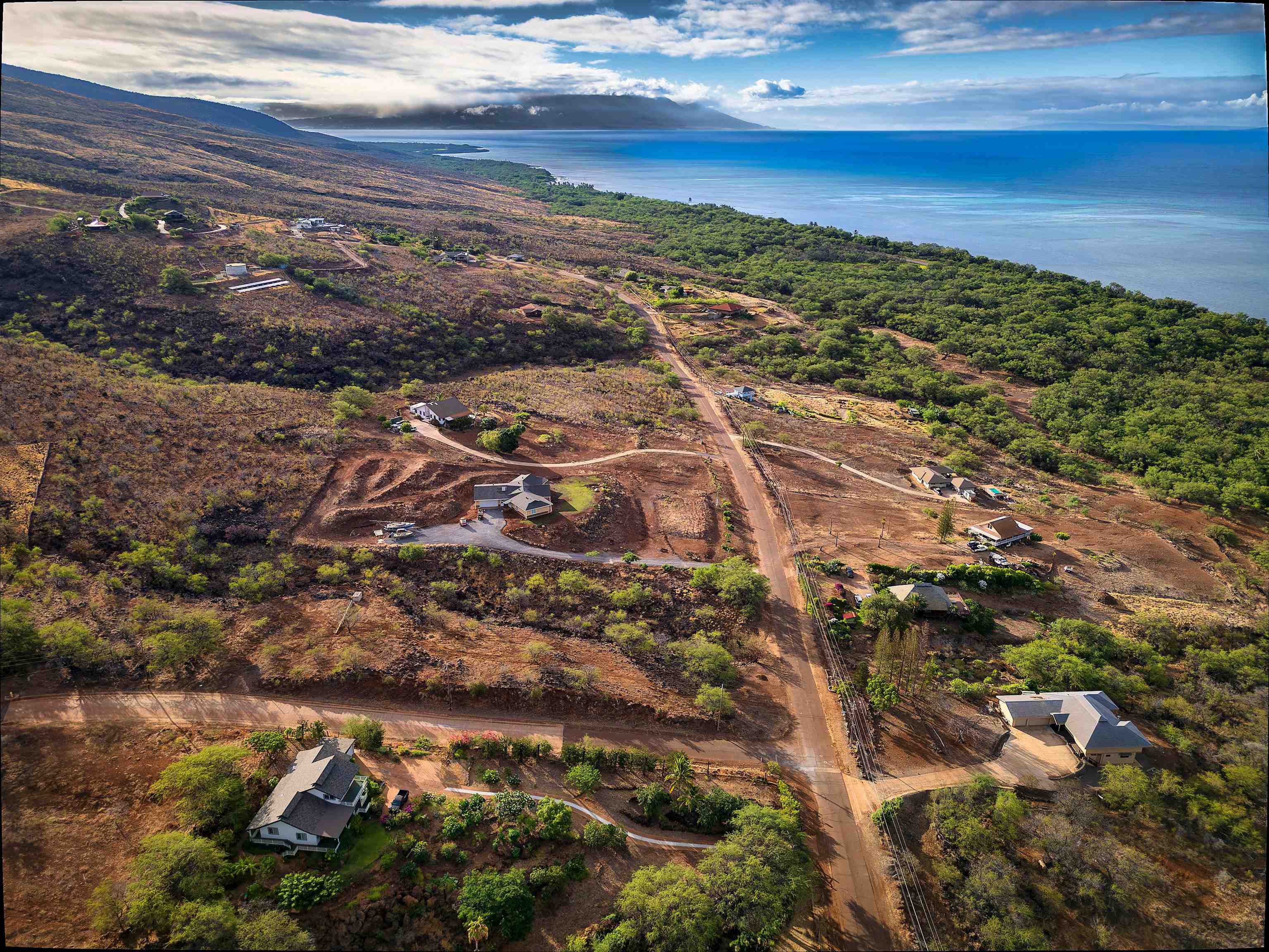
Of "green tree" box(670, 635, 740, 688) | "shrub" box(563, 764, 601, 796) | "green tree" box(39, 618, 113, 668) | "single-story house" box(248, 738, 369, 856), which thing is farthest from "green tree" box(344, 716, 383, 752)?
"green tree" box(670, 635, 740, 688)

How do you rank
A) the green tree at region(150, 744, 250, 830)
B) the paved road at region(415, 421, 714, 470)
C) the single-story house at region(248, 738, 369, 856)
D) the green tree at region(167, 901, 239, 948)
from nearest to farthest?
1. the green tree at region(167, 901, 239, 948)
2. the single-story house at region(248, 738, 369, 856)
3. the green tree at region(150, 744, 250, 830)
4. the paved road at region(415, 421, 714, 470)

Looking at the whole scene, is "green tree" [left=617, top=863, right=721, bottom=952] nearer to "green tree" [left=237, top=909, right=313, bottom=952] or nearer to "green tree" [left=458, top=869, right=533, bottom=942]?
"green tree" [left=458, top=869, right=533, bottom=942]

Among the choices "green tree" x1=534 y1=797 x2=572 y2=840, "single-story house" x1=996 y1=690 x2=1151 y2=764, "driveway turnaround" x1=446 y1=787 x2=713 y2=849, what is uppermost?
"single-story house" x1=996 y1=690 x2=1151 y2=764

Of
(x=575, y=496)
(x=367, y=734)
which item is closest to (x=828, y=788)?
(x=367, y=734)

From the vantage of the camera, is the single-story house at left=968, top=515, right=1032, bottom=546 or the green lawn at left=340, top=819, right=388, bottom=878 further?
the single-story house at left=968, top=515, right=1032, bottom=546

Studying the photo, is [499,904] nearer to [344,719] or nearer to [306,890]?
[306,890]

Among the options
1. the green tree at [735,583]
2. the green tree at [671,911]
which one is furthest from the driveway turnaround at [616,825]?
the green tree at [735,583]

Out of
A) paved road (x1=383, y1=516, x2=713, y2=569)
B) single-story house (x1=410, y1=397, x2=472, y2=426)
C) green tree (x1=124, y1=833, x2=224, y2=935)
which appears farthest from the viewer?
single-story house (x1=410, y1=397, x2=472, y2=426)
